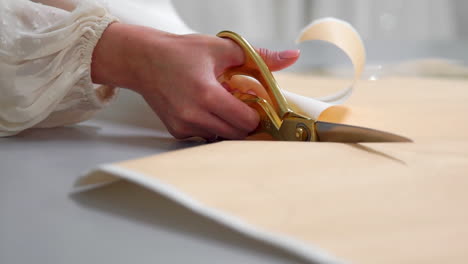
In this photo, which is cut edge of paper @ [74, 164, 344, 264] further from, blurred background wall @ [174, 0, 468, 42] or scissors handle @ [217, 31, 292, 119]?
blurred background wall @ [174, 0, 468, 42]

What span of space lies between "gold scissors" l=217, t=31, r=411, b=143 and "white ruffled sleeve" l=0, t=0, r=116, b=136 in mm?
175

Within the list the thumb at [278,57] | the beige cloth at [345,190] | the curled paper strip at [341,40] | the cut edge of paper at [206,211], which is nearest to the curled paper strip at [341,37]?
the curled paper strip at [341,40]

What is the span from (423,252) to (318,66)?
5.22 feet

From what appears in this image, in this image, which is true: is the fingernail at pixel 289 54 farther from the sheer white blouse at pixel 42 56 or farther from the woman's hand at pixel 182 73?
the sheer white blouse at pixel 42 56

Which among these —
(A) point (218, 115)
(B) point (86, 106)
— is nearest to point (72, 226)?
(A) point (218, 115)

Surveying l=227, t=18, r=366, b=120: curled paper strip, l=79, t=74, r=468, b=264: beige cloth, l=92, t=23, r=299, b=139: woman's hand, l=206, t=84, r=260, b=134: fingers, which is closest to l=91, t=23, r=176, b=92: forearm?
l=92, t=23, r=299, b=139: woman's hand

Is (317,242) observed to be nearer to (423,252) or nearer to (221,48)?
(423,252)

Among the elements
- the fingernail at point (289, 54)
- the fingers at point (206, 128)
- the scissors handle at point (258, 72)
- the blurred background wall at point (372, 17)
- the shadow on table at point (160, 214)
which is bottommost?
the blurred background wall at point (372, 17)

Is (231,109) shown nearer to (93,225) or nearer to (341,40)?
(93,225)

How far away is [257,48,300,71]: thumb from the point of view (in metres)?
0.74

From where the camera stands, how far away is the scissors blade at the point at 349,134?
0.58 meters

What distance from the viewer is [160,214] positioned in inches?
17.2

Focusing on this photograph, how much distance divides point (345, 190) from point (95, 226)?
19 cm

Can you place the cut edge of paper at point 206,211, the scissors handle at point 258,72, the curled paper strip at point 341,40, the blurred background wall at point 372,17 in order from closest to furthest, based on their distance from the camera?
the cut edge of paper at point 206,211 < the scissors handle at point 258,72 < the curled paper strip at point 341,40 < the blurred background wall at point 372,17
